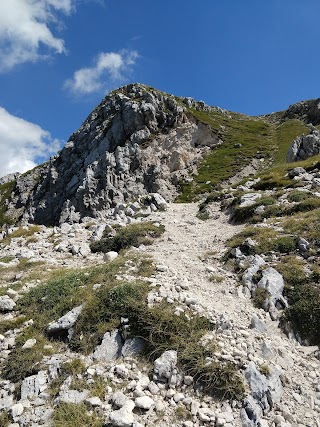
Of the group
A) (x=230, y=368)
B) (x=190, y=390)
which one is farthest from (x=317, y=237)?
(x=190, y=390)

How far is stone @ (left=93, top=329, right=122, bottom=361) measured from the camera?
338 inches

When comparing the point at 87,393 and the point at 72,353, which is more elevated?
the point at 72,353

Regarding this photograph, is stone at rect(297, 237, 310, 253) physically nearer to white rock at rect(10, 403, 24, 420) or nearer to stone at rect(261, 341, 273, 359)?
stone at rect(261, 341, 273, 359)

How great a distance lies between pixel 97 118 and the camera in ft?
291

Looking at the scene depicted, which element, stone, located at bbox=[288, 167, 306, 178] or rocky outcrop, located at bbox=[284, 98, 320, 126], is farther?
rocky outcrop, located at bbox=[284, 98, 320, 126]

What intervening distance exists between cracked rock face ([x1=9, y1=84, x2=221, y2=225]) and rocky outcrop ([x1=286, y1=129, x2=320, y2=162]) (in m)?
25.2

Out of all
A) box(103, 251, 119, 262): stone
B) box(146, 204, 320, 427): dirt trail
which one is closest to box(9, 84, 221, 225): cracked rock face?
box(103, 251, 119, 262): stone

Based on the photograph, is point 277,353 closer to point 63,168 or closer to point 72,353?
point 72,353

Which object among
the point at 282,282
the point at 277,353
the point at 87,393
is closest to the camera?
the point at 87,393

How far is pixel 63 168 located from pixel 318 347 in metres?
86.2

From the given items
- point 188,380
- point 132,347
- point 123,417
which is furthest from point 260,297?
point 123,417

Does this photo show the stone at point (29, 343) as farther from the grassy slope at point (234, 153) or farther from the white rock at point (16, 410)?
the grassy slope at point (234, 153)

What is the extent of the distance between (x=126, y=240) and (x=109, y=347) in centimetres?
1066

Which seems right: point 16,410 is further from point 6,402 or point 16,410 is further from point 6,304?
point 6,304
